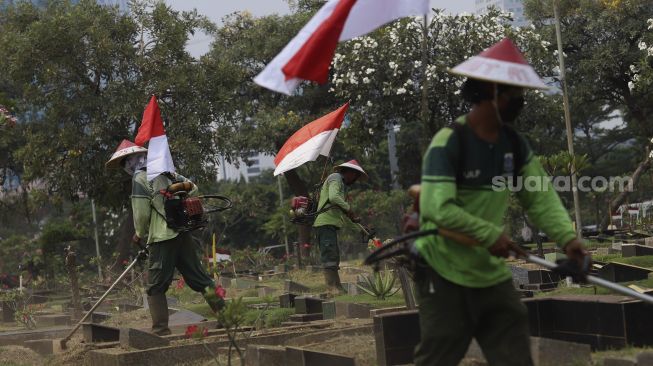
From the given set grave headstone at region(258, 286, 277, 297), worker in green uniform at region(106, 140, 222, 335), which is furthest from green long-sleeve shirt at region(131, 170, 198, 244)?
grave headstone at region(258, 286, 277, 297)

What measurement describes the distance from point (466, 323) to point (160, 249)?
5.39 m

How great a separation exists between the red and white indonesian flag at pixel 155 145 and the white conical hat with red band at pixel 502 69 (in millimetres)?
5641

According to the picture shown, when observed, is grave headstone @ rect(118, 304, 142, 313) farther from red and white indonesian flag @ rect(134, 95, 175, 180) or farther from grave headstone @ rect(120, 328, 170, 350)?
grave headstone @ rect(120, 328, 170, 350)

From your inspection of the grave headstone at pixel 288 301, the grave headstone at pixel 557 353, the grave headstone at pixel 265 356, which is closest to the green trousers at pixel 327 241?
the grave headstone at pixel 288 301

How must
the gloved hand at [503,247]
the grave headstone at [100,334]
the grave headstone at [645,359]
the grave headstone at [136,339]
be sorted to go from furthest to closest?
1. the grave headstone at [100,334]
2. the grave headstone at [136,339]
3. the grave headstone at [645,359]
4. the gloved hand at [503,247]

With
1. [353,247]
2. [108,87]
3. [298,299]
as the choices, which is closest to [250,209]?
[353,247]

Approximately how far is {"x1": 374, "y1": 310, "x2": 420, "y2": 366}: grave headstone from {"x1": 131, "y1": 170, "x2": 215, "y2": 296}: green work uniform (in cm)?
307

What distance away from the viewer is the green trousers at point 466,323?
196 inches

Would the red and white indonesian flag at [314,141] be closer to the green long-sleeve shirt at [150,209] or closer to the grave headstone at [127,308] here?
the green long-sleeve shirt at [150,209]

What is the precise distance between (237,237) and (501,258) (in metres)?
45.8

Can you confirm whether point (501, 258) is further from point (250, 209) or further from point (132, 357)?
point (250, 209)

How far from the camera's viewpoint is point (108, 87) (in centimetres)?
2389

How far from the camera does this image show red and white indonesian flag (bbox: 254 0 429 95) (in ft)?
20.2

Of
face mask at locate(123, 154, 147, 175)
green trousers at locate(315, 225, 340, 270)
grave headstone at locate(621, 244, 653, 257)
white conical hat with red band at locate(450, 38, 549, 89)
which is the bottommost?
grave headstone at locate(621, 244, 653, 257)
